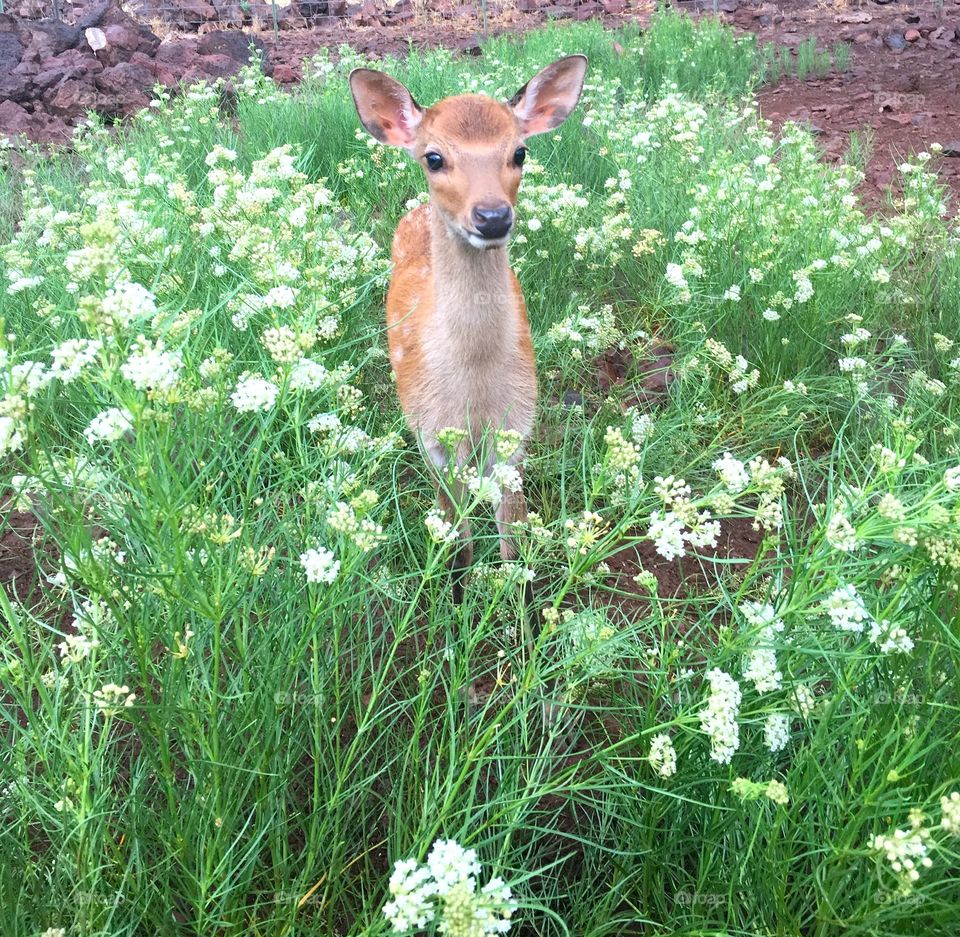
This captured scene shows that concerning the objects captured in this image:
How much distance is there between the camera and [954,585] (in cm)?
159

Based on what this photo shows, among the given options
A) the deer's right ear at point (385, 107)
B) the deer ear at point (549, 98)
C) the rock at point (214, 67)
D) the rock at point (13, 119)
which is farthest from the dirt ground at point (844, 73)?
the rock at point (13, 119)

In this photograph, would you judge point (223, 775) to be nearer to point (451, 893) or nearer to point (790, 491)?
point (451, 893)

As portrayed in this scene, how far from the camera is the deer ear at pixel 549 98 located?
10.8ft

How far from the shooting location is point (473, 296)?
291 centimetres

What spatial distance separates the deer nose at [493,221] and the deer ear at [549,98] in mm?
888

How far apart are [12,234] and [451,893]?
16.8 feet

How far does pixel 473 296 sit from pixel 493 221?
40 centimetres

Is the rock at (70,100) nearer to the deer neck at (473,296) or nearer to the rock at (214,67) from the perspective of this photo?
the rock at (214,67)

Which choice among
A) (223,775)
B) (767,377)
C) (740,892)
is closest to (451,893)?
(223,775)

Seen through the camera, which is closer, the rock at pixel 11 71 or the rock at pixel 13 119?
the rock at pixel 13 119

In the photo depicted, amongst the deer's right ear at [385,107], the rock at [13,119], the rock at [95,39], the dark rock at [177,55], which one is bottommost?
the rock at [13,119]

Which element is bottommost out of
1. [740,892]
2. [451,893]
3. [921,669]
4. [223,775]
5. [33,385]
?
[740,892]

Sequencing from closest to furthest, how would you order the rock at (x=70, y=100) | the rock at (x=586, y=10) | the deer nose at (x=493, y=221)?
the deer nose at (x=493, y=221), the rock at (x=70, y=100), the rock at (x=586, y=10)

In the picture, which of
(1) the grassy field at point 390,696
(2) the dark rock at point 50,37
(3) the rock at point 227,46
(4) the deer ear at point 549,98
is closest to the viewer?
(1) the grassy field at point 390,696
